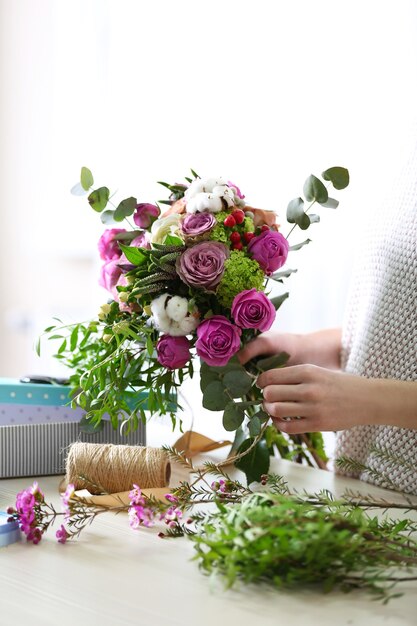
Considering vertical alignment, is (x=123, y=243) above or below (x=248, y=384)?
above

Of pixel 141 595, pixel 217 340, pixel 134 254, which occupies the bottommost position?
pixel 141 595

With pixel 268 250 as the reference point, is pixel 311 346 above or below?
below

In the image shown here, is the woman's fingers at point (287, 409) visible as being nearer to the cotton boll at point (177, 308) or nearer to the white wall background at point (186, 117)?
the cotton boll at point (177, 308)

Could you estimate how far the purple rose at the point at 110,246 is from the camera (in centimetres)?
112

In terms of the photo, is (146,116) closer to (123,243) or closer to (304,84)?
(304,84)

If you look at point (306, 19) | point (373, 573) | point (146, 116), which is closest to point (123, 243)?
point (373, 573)

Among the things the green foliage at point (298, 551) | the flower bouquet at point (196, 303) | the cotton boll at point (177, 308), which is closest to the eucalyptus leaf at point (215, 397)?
the flower bouquet at point (196, 303)

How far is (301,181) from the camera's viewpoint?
187 cm

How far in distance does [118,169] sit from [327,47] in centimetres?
83

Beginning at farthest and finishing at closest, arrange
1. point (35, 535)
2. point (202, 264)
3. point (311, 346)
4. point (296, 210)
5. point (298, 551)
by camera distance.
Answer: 1. point (311, 346)
2. point (296, 210)
3. point (202, 264)
4. point (35, 535)
5. point (298, 551)

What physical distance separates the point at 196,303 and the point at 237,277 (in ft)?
0.21

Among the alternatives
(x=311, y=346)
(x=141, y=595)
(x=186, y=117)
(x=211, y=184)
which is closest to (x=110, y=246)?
(x=211, y=184)

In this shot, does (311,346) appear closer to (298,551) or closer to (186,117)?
(298,551)

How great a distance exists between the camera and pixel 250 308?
97 cm
